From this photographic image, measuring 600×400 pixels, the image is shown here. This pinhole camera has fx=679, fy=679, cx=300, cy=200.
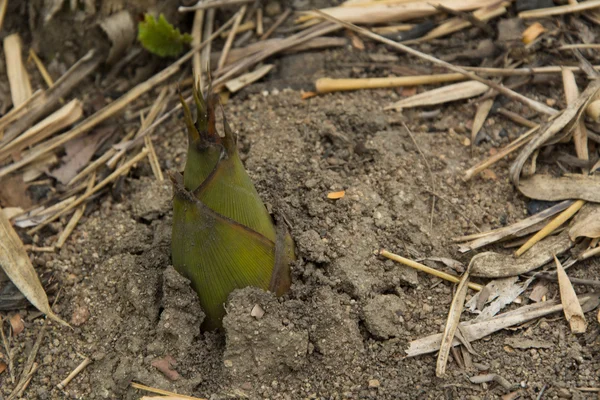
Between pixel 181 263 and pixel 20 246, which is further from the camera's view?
pixel 20 246

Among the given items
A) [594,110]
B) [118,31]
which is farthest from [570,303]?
[118,31]

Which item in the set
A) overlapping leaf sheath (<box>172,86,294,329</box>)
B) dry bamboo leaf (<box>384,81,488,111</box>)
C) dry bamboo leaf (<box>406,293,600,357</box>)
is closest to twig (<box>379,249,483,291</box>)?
dry bamboo leaf (<box>406,293,600,357</box>)

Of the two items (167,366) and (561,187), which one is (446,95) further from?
(167,366)

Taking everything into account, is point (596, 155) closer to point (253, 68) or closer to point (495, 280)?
point (495, 280)

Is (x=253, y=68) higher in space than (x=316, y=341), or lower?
higher

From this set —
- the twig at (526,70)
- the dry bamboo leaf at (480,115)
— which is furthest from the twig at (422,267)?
the twig at (526,70)

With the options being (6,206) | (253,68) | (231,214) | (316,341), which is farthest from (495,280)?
(6,206)
